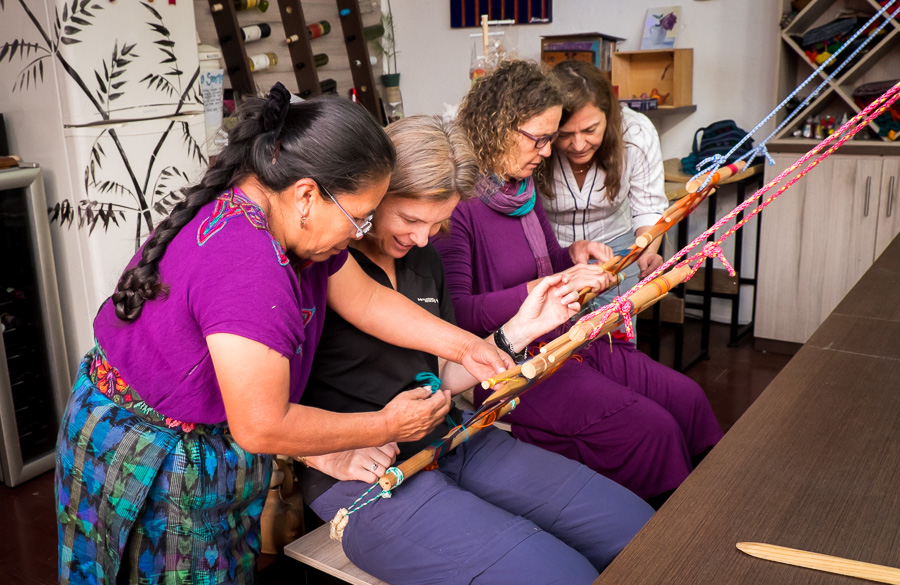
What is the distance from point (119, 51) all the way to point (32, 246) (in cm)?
75

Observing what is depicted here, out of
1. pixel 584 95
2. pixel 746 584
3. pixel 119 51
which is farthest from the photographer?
pixel 119 51

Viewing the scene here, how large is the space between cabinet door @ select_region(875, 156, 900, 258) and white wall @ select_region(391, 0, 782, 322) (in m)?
0.68

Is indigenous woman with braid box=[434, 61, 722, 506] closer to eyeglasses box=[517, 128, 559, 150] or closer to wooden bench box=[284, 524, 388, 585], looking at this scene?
eyeglasses box=[517, 128, 559, 150]

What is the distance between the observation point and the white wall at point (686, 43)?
409cm

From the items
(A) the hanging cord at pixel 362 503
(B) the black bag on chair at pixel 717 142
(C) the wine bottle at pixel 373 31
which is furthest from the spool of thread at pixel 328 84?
(A) the hanging cord at pixel 362 503

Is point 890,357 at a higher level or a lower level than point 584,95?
lower

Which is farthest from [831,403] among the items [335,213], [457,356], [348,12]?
[348,12]

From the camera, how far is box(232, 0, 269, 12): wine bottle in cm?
372

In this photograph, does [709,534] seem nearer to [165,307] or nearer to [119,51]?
[165,307]

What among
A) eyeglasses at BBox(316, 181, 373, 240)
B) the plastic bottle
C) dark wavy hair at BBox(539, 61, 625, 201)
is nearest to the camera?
eyeglasses at BBox(316, 181, 373, 240)

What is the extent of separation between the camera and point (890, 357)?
1.56 meters

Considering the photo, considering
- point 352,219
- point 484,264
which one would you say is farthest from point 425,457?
point 484,264

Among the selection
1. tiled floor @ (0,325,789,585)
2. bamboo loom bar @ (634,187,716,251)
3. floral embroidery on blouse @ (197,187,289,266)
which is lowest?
tiled floor @ (0,325,789,585)

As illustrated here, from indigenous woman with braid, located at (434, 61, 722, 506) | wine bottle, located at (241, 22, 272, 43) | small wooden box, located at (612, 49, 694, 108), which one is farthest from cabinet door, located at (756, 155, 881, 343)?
wine bottle, located at (241, 22, 272, 43)
